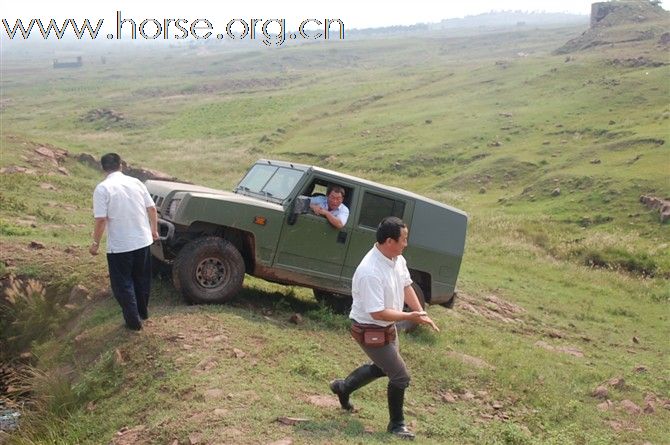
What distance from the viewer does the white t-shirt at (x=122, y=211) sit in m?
8.30

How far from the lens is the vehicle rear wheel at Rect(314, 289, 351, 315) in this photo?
11281 millimetres

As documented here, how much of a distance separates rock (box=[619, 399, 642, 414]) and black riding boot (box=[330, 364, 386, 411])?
468cm

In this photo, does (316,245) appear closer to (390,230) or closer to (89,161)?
(390,230)

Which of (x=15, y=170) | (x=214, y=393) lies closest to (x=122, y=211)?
(x=214, y=393)

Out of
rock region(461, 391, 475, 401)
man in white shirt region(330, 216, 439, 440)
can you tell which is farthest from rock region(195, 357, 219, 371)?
rock region(461, 391, 475, 401)

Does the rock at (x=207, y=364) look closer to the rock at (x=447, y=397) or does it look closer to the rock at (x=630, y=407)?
the rock at (x=447, y=397)

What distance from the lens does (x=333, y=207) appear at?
10.3 m

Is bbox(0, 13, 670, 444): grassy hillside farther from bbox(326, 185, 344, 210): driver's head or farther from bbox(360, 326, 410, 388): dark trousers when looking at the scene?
bbox(326, 185, 344, 210): driver's head

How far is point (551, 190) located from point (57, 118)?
51.8 m

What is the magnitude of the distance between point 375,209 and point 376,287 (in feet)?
15.2

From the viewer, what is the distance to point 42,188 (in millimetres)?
20453

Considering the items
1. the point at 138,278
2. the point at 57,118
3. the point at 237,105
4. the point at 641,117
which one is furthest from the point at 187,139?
the point at 138,278

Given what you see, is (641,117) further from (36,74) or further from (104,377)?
(36,74)

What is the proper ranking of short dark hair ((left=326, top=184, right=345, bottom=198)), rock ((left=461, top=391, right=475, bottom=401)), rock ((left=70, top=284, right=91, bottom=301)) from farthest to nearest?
rock ((left=70, top=284, right=91, bottom=301)) → short dark hair ((left=326, top=184, right=345, bottom=198)) → rock ((left=461, top=391, right=475, bottom=401))
